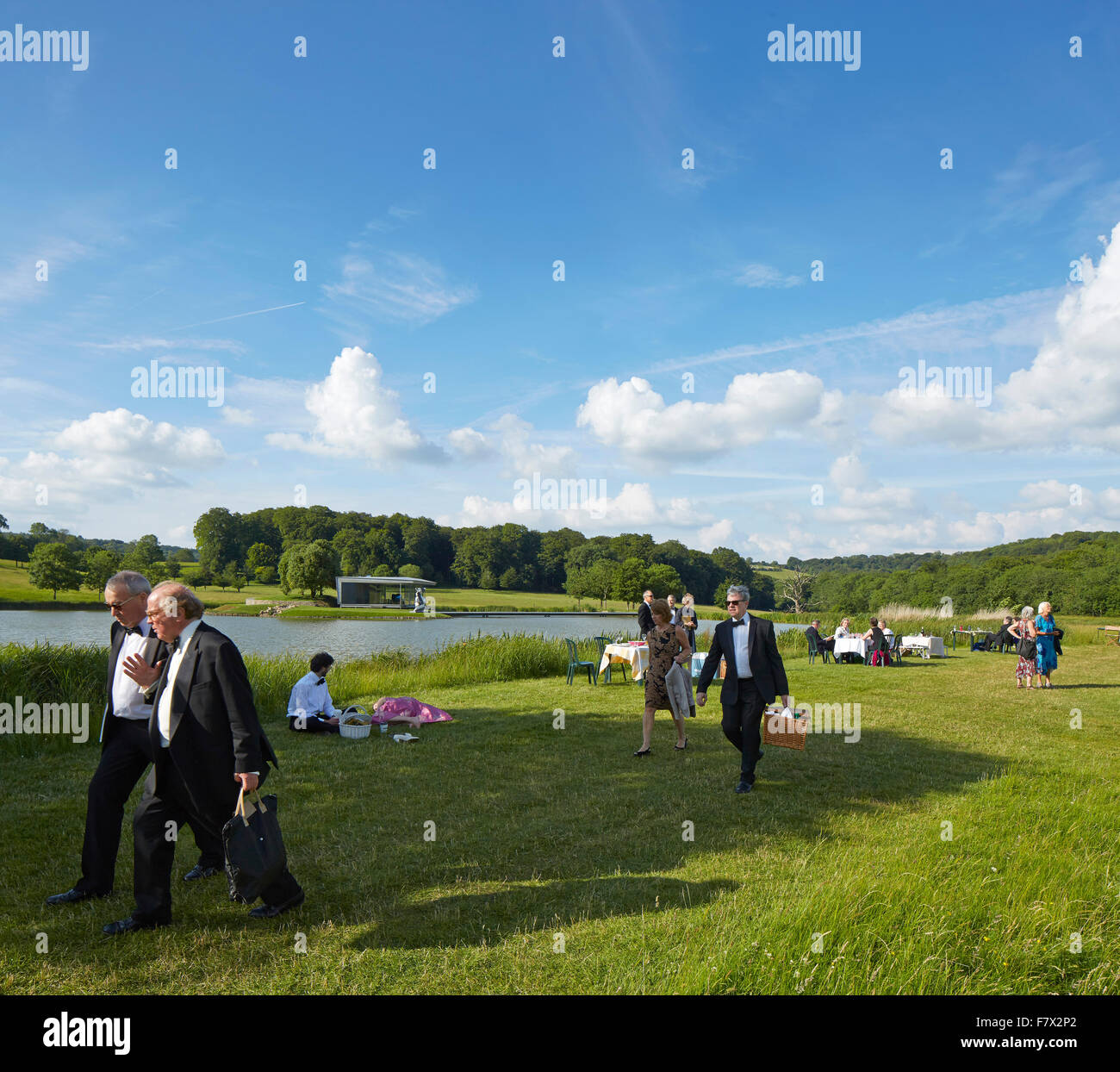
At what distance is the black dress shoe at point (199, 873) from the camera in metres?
4.92

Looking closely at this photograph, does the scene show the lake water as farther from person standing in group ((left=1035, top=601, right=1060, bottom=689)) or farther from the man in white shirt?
person standing in group ((left=1035, top=601, right=1060, bottom=689))

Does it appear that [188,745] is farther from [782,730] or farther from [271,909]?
[782,730]

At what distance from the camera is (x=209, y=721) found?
4027 mm

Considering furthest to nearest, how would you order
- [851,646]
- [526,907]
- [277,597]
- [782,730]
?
[277,597] → [851,646] → [782,730] → [526,907]

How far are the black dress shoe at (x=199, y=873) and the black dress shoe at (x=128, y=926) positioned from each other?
80cm

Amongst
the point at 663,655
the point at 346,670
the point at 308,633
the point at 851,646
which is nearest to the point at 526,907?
the point at 663,655

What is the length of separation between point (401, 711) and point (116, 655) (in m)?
6.64

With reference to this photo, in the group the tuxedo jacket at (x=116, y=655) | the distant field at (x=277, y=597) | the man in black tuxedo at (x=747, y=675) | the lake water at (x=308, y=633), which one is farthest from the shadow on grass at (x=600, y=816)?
the distant field at (x=277, y=597)

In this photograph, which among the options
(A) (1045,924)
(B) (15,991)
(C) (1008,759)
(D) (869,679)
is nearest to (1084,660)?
(D) (869,679)

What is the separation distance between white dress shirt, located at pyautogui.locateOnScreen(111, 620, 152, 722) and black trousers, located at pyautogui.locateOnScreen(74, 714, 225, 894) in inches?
2.8

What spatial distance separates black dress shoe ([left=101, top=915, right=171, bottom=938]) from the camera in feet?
13.3

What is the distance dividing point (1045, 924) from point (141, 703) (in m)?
5.56

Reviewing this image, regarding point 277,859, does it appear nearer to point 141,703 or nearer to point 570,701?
point 141,703

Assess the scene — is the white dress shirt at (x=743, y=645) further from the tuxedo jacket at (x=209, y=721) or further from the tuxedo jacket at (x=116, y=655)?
the tuxedo jacket at (x=116, y=655)
